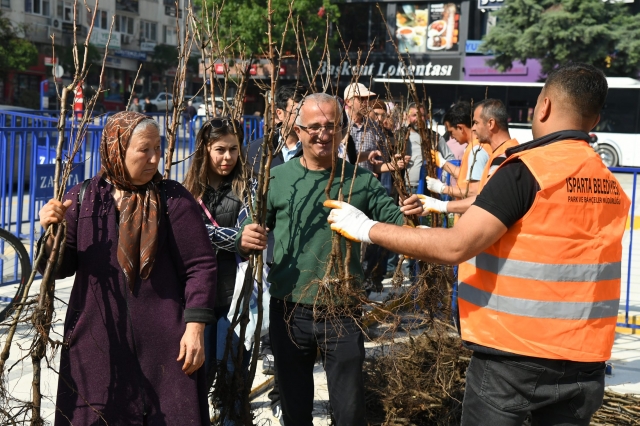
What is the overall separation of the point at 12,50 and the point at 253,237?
30.1 m

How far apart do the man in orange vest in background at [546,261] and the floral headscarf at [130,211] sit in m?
0.88

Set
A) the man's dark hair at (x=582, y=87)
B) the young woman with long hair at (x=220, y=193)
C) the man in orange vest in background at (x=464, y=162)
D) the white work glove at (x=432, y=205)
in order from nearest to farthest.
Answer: the man's dark hair at (x=582, y=87), the young woman with long hair at (x=220, y=193), the white work glove at (x=432, y=205), the man in orange vest in background at (x=464, y=162)

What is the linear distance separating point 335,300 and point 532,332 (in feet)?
3.47

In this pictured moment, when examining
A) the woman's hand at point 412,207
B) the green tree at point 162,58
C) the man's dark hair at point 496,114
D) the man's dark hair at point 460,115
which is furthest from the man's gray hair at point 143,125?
the green tree at point 162,58

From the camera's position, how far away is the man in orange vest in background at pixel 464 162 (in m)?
5.20

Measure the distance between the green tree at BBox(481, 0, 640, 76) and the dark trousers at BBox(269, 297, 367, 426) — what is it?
26.5m

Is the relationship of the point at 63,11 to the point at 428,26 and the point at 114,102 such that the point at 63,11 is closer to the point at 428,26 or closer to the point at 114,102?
the point at 114,102

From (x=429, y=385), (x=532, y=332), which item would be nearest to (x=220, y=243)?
(x=429, y=385)

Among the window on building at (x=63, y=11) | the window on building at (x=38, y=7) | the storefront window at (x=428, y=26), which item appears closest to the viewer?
the storefront window at (x=428, y=26)

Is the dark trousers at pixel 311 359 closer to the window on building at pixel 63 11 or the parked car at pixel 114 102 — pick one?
the parked car at pixel 114 102

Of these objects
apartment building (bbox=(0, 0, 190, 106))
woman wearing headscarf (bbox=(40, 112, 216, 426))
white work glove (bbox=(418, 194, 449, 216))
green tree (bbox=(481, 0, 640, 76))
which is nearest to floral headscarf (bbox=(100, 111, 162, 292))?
woman wearing headscarf (bbox=(40, 112, 216, 426))

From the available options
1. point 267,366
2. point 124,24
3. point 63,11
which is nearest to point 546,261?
point 267,366

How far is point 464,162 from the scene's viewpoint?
612 cm

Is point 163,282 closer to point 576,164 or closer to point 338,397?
point 338,397
